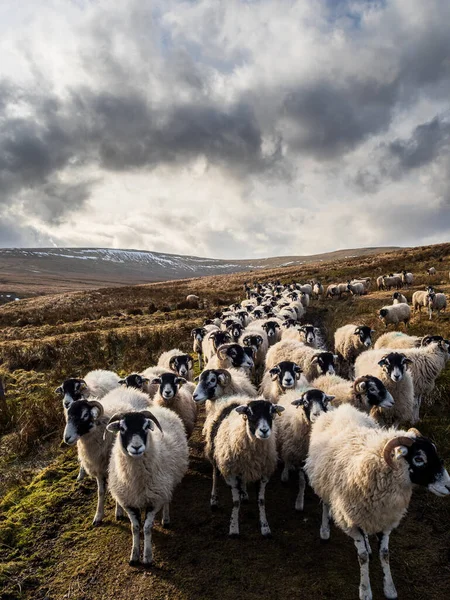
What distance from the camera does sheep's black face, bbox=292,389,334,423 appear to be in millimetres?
6129

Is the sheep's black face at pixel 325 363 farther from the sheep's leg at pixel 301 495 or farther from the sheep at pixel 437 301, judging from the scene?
the sheep at pixel 437 301

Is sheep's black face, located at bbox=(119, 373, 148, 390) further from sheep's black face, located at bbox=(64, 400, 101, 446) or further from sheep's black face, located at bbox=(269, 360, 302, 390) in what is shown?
sheep's black face, located at bbox=(269, 360, 302, 390)

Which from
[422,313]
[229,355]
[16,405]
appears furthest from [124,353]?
[422,313]

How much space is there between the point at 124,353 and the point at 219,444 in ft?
36.7

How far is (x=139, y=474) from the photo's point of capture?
5250 mm

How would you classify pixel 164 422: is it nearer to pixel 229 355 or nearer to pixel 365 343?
pixel 229 355

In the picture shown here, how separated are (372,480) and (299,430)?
207cm

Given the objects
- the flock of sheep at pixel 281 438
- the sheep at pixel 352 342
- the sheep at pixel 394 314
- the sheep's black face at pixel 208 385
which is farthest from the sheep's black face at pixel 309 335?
the sheep at pixel 394 314

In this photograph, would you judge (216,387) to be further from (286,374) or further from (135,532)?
(135,532)

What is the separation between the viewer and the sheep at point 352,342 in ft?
39.1

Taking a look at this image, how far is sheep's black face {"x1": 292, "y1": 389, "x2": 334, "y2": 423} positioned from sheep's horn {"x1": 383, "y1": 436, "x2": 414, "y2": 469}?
6.06 ft

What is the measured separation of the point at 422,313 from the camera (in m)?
19.0

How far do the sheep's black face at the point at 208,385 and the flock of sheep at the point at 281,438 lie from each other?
24 millimetres

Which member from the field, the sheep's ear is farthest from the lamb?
the sheep's ear
